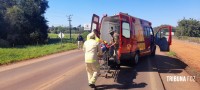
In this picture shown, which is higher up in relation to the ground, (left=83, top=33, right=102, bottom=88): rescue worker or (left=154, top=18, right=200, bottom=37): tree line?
(left=154, top=18, right=200, bottom=37): tree line

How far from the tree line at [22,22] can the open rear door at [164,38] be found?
34.8 m

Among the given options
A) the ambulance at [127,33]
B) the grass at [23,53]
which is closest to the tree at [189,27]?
the grass at [23,53]

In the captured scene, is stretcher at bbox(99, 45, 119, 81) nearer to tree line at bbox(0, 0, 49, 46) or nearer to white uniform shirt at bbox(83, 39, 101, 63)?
white uniform shirt at bbox(83, 39, 101, 63)

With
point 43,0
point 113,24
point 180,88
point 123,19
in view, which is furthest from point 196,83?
point 43,0

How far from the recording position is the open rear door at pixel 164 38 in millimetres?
18548

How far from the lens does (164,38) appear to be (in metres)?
18.9

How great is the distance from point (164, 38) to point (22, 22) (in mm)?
41969

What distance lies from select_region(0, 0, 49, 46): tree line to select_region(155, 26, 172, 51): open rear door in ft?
114

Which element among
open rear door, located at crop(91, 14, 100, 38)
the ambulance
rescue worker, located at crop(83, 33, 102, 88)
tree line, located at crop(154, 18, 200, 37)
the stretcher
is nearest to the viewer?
rescue worker, located at crop(83, 33, 102, 88)

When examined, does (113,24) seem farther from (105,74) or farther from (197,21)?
(197,21)

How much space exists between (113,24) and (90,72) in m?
5.77

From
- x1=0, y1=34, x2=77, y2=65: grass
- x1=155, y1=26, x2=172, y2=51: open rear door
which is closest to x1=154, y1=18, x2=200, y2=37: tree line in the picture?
x1=0, y1=34, x2=77, y2=65: grass

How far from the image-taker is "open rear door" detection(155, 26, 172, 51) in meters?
18.5

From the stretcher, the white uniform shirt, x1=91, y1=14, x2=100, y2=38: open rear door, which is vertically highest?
x1=91, y1=14, x2=100, y2=38: open rear door
